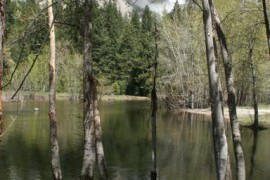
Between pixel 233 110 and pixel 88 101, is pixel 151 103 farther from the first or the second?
pixel 233 110

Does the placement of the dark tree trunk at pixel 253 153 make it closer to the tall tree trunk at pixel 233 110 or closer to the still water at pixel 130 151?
the still water at pixel 130 151

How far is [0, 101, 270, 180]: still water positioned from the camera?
28.7m

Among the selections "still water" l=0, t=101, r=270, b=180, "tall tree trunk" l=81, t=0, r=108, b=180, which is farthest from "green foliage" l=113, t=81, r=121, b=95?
"tall tree trunk" l=81, t=0, r=108, b=180

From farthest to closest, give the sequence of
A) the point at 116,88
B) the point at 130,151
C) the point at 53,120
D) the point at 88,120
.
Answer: the point at 116,88 < the point at 130,151 < the point at 53,120 < the point at 88,120

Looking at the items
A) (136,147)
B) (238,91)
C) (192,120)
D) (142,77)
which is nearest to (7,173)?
(136,147)

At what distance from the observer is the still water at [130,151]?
1129 inches

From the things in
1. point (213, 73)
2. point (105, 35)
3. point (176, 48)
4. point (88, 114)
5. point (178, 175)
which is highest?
point (105, 35)

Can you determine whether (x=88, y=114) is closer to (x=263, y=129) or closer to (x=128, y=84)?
(x=263, y=129)

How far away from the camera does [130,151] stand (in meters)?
37.1

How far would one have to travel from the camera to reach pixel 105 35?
128 m

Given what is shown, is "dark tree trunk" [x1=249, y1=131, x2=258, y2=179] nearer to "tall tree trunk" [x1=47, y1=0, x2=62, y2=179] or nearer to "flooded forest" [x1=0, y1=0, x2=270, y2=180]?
"flooded forest" [x1=0, y1=0, x2=270, y2=180]

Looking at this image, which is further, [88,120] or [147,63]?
[147,63]

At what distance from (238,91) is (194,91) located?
7406mm

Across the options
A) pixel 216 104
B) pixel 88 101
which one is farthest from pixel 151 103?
pixel 216 104
